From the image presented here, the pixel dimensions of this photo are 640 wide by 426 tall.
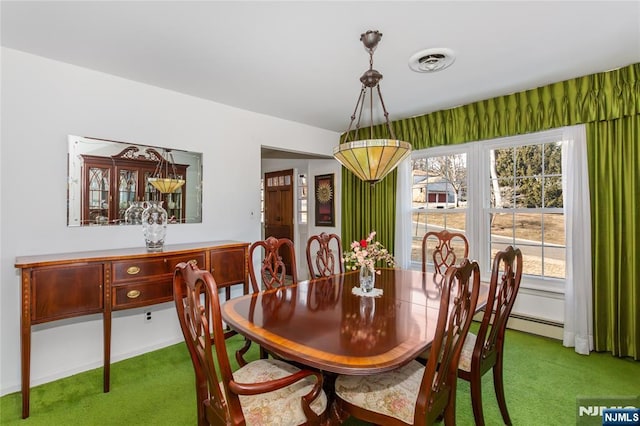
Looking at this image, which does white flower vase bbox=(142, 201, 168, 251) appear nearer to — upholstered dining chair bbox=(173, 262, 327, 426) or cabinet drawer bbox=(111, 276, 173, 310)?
cabinet drawer bbox=(111, 276, 173, 310)

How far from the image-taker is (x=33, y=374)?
7.87 ft

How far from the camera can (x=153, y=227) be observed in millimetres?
2703

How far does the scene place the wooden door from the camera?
19.7 ft

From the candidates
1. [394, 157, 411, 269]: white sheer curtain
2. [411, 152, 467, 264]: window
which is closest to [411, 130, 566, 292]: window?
[411, 152, 467, 264]: window

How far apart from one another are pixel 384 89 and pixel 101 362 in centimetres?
350

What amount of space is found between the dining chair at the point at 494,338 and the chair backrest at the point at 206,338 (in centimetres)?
125

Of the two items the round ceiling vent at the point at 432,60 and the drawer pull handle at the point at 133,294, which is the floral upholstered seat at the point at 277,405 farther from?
the round ceiling vent at the point at 432,60

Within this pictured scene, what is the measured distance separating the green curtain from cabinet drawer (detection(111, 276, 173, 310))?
2.84 m

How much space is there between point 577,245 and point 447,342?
8.05ft

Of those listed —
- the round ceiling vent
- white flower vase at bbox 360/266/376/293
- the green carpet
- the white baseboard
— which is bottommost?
the green carpet

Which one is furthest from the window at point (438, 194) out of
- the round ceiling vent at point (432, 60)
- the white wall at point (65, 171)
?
the white wall at point (65, 171)

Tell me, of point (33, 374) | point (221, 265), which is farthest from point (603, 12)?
point (33, 374)

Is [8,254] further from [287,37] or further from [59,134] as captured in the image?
[287,37]

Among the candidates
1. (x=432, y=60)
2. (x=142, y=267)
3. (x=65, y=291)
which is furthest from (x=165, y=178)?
(x=432, y=60)
